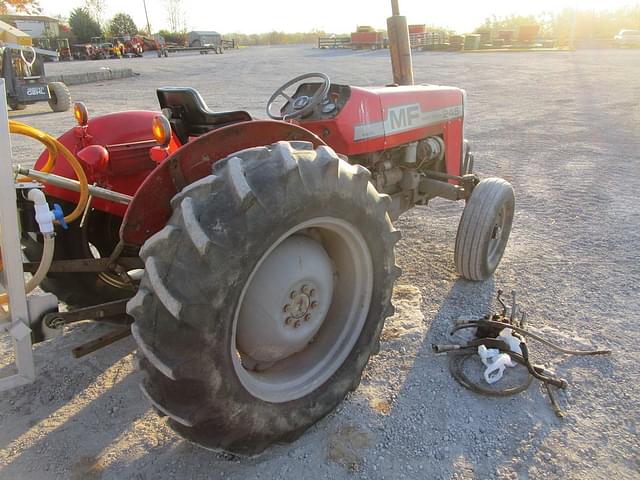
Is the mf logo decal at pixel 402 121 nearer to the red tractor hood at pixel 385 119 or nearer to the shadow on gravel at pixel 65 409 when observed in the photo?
the red tractor hood at pixel 385 119

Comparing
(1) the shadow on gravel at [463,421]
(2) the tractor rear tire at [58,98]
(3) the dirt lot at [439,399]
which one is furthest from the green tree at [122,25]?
(1) the shadow on gravel at [463,421]

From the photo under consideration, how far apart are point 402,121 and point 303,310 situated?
1.94m

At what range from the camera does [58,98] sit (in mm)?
11523

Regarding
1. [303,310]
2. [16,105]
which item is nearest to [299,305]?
[303,310]

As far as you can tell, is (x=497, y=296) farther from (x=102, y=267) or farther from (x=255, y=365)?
(x=102, y=267)

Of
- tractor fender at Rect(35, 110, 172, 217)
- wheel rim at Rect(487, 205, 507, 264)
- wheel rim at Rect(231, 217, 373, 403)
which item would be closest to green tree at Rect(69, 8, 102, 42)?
tractor fender at Rect(35, 110, 172, 217)

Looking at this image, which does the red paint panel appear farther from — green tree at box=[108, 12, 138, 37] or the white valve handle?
green tree at box=[108, 12, 138, 37]

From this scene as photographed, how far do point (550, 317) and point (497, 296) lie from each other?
0.34m

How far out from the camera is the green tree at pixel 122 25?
165 feet

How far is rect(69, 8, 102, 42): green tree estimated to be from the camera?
4431 centimetres

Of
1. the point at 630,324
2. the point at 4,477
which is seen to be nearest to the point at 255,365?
the point at 4,477

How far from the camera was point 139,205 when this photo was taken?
203cm

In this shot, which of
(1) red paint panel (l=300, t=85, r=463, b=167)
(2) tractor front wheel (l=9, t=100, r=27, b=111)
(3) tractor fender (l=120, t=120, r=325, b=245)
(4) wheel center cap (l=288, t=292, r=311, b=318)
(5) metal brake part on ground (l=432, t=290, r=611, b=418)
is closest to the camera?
(3) tractor fender (l=120, t=120, r=325, b=245)

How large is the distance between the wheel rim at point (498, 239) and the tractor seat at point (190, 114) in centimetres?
200
